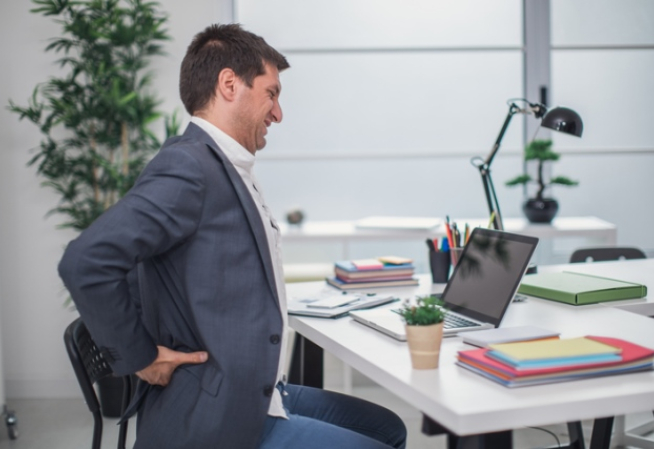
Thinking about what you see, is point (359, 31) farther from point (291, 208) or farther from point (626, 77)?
point (626, 77)

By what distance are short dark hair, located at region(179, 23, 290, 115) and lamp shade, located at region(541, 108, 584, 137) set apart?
1090mm

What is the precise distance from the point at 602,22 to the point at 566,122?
7.56ft

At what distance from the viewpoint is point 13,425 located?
3.49 meters

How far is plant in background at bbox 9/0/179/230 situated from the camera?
3730mm

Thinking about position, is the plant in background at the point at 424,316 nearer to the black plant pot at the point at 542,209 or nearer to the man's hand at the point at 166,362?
the man's hand at the point at 166,362

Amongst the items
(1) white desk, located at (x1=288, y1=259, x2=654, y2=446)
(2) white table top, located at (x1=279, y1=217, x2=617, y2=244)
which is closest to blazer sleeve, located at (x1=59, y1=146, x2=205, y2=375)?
(1) white desk, located at (x1=288, y1=259, x2=654, y2=446)

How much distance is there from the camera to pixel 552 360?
4.48 feet

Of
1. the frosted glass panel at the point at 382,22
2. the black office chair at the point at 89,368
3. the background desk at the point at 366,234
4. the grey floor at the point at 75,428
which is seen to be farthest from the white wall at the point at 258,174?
the black office chair at the point at 89,368

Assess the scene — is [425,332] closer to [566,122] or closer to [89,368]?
[89,368]

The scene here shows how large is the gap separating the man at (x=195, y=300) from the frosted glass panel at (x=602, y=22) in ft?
10.5

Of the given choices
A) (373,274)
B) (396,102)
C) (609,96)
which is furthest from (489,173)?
(609,96)

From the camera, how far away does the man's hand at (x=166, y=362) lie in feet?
5.22

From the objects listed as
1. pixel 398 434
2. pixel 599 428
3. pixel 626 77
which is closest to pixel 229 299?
pixel 398 434

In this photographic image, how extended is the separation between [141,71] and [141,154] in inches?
17.5
